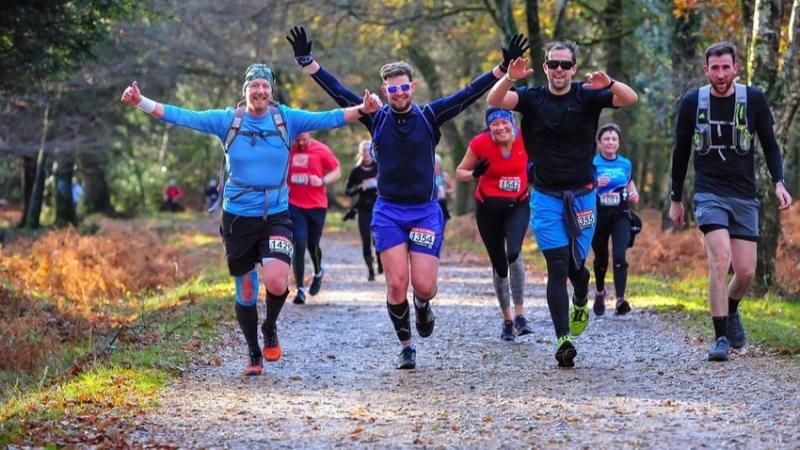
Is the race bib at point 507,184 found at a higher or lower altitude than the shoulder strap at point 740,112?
lower

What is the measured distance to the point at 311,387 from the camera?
852 cm

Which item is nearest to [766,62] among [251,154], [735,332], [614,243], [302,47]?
[614,243]

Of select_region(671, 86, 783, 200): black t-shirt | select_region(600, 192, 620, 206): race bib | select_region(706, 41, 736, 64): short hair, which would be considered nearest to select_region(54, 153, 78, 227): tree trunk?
select_region(600, 192, 620, 206): race bib

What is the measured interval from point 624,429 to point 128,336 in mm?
5830

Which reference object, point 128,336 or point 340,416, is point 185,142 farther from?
point 340,416

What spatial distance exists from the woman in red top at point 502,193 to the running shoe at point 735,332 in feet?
6.83

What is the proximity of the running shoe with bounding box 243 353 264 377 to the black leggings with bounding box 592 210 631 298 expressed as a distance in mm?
4761

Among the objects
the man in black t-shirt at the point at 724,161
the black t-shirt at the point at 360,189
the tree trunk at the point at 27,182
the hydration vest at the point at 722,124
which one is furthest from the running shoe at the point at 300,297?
the tree trunk at the point at 27,182

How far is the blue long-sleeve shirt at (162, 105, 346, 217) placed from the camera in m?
8.87

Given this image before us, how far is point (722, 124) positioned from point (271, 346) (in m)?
3.81

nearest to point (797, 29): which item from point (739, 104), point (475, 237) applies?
point (739, 104)

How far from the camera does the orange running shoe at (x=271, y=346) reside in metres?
9.34

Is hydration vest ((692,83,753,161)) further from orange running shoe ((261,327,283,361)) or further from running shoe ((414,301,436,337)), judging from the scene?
orange running shoe ((261,327,283,361))

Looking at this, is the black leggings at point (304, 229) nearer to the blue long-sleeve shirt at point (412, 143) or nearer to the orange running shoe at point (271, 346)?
the orange running shoe at point (271, 346)
